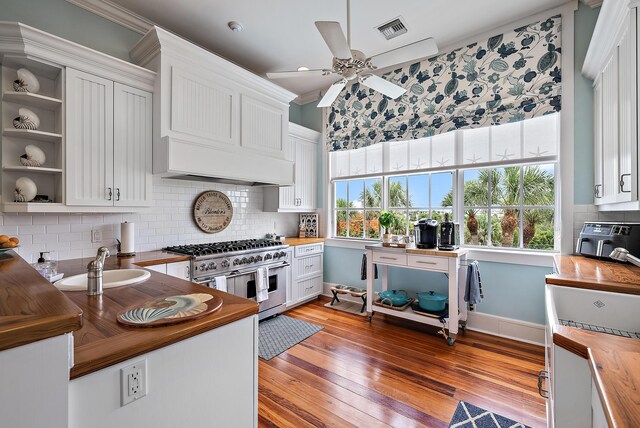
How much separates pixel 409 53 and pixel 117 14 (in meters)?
2.64

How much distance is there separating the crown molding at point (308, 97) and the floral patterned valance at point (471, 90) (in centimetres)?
69

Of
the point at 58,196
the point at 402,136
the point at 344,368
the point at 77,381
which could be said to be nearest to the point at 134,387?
the point at 77,381

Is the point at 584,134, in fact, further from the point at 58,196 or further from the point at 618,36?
the point at 58,196

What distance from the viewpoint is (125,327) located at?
1027 mm

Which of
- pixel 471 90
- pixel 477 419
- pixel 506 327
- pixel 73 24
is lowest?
pixel 477 419

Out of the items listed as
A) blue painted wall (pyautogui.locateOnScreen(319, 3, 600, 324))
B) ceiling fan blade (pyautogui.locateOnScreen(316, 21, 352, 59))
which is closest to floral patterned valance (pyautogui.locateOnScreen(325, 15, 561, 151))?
blue painted wall (pyautogui.locateOnScreen(319, 3, 600, 324))

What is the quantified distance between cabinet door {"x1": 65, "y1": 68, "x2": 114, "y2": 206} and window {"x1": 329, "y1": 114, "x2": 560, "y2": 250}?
112 inches

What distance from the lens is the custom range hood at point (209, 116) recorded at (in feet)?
8.48

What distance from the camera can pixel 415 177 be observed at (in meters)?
3.67

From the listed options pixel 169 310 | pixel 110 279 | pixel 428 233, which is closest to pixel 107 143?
pixel 110 279

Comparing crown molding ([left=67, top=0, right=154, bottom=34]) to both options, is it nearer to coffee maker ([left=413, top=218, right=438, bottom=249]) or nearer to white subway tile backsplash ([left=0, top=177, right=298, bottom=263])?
white subway tile backsplash ([left=0, top=177, right=298, bottom=263])

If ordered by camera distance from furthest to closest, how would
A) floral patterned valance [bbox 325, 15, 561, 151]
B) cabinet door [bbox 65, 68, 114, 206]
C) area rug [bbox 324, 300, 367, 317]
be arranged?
area rug [bbox 324, 300, 367, 317] < floral patterned valance [bbox 325, 15, 561, 151] < cabinet door [bbox 65, 68, 114, 206]

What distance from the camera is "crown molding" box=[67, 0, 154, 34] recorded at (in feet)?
8.32

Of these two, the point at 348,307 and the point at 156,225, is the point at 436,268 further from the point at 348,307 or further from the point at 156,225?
the point at 156,225
